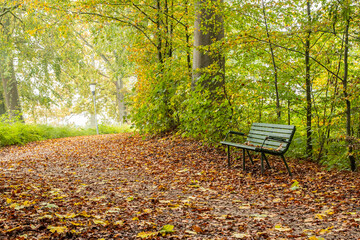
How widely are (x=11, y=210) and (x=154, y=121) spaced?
229 inches

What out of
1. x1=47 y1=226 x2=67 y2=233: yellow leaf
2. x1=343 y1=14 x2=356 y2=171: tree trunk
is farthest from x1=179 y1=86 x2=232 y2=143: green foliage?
x1=47 y1=226 x2=67 y2=233: yellow leaf

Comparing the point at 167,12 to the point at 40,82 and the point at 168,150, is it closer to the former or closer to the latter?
the point at 168,150

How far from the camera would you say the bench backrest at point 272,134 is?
4.92 meters

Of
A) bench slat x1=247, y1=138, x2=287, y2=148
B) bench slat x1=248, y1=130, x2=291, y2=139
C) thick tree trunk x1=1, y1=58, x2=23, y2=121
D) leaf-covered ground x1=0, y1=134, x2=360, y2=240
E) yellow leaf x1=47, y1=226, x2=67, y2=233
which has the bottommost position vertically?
leaf-covered ground x1=0, y1=134, x2=360, y2=240

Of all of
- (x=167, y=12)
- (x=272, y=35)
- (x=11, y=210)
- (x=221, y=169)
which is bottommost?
(x=221, y=169)

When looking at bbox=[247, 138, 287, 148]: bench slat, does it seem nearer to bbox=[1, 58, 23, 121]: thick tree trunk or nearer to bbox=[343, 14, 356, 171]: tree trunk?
bbox=[343, 14, 356, 171]: tree trunk

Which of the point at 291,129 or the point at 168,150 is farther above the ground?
the point at 291,129

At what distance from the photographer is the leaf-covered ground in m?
2.80

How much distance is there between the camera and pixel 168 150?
743cm

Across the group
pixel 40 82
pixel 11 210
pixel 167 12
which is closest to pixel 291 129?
pixel 11 210

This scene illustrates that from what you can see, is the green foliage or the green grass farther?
the green grass

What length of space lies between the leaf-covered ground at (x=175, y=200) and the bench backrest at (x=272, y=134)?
474 millimetres

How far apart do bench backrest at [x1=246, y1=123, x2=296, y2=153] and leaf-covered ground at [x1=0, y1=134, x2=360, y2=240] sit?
0.47 m

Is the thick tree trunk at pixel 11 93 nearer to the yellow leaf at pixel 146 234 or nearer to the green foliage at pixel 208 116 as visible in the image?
the green foliage at pixel 208 116
